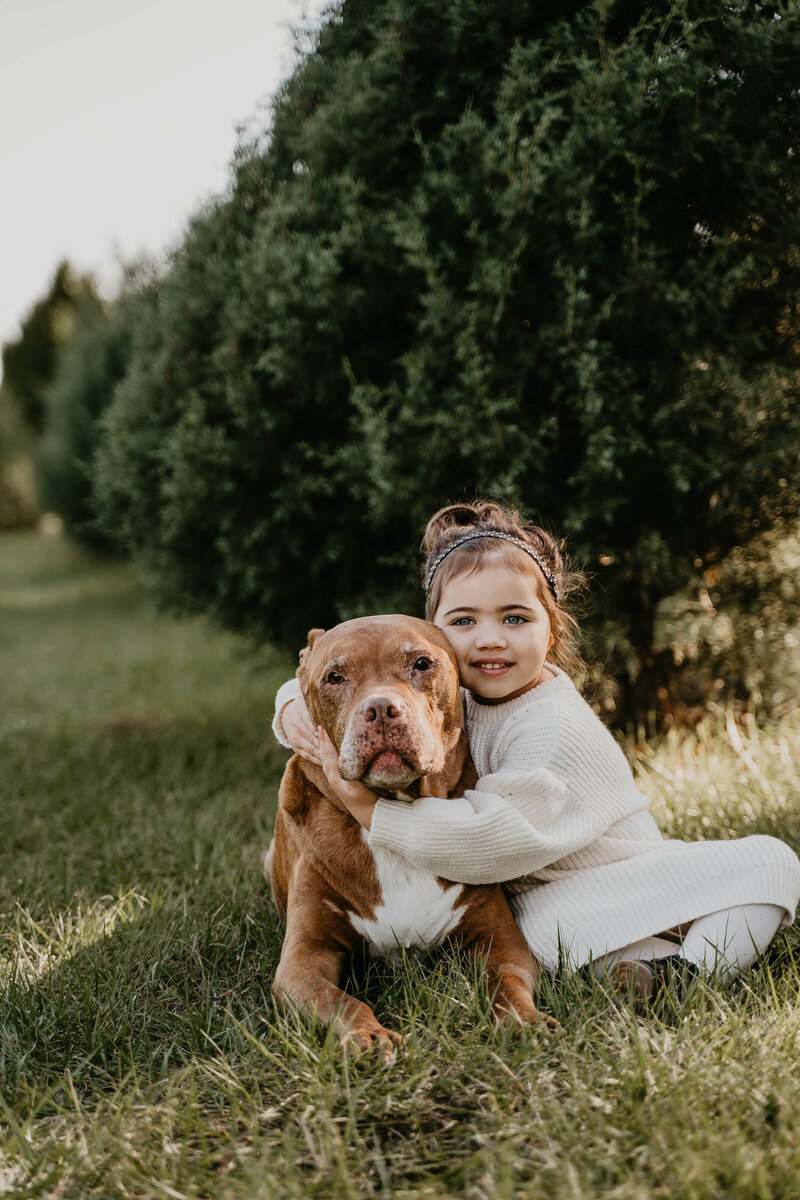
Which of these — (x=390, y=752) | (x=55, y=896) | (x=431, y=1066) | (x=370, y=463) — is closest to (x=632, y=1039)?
(x=431, y=1066)

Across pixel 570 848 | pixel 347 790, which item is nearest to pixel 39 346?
pixel 347 790

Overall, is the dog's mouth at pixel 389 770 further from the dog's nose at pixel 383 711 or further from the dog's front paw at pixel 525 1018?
the dog's front paw at pixel 525 1018

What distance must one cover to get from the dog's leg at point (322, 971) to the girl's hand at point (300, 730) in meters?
0.36

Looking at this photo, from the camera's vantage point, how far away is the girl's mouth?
285 cm

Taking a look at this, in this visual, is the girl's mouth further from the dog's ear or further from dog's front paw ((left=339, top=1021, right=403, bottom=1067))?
dog's front paw ((left=339, top=1021, right=403, bottom=1067))

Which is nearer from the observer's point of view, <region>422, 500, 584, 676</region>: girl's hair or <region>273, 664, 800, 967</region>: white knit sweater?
<region>273, 664, 800, 967</region>: white knit sweater

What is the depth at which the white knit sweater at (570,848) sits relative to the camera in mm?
2441

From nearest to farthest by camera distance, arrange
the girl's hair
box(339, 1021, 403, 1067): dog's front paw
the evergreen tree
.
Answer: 1. box(339, 1021, 403, 1067): dog's front paw
2. the girl's hair
3. the evergreen tree

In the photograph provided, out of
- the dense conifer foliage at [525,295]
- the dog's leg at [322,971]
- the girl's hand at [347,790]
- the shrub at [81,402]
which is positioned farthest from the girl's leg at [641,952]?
the shrub at [81,402]

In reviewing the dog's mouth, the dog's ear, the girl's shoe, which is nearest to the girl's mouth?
the dog's ear

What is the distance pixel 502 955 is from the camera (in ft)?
8.20

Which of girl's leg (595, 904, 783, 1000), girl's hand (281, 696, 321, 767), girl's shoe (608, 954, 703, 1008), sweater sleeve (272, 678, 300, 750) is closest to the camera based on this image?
girl's shoe (608, 954, 703, 1008)

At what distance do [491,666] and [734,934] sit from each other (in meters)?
1.04

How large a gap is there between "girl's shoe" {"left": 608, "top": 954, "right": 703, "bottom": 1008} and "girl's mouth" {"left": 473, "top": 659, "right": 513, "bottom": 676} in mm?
907
